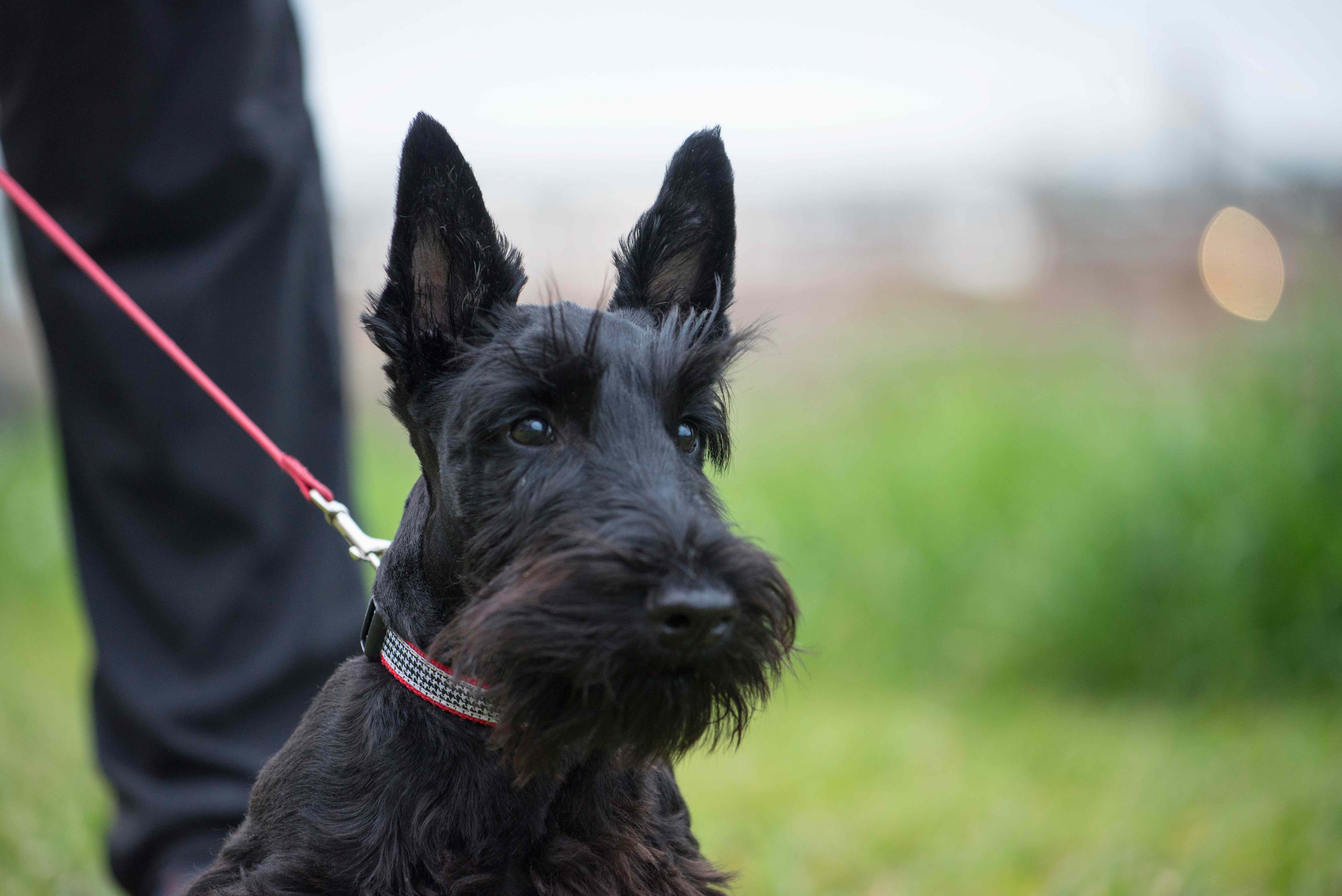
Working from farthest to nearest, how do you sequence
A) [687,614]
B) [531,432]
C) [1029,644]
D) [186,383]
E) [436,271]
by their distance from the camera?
[1029,644], [186,383], [436,271], [531,432], [687,614]

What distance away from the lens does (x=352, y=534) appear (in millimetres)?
2006

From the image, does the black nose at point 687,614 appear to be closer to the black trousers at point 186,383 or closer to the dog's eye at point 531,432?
the dog's eye at point 531,432

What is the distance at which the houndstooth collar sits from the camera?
1667 millimetres

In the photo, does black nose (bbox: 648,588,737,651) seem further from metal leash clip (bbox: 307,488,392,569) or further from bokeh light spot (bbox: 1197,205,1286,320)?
bokeh light spot (bbox: 1197,205,1286,320)

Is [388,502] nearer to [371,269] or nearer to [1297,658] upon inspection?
[371,269]

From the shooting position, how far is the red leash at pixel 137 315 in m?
2.03

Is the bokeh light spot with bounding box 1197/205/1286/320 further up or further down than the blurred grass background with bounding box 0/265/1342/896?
further up

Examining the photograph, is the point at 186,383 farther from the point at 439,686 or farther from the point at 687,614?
the point at 687,614

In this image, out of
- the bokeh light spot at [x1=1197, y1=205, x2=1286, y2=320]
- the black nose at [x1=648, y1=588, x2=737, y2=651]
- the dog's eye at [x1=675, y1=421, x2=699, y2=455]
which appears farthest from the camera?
the bokeh light spot at [x1=1197, y1=205, x2=1286, y2=320]

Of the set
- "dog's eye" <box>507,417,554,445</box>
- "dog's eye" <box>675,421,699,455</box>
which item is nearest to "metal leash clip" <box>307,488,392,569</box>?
"dog's eye" <box>507,417,554,445</box>

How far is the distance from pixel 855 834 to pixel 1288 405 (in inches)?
138

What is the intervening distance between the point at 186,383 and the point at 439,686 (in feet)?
4.97

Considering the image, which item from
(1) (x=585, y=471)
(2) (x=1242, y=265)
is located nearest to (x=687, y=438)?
(1) (x=585, y=471)

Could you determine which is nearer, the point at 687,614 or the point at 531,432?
the point at 687,614
